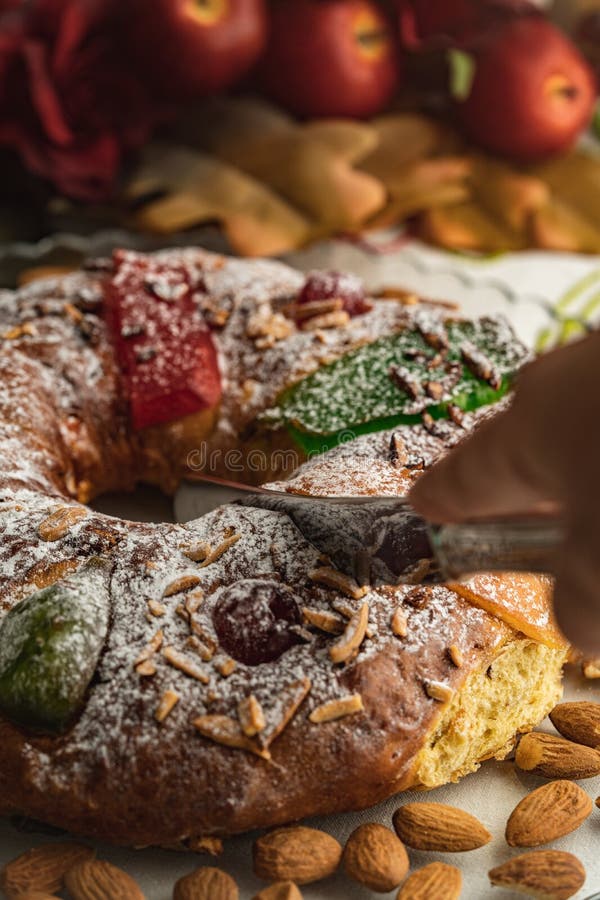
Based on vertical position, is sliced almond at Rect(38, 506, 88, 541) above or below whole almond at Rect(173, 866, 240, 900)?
above

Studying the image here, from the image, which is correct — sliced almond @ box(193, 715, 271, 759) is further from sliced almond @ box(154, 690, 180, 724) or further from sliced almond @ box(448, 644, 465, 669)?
sliced almond @ box(448, 644, 465, 669)

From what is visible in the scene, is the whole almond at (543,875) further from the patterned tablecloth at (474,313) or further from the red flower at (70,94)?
the red flower at (70,94)

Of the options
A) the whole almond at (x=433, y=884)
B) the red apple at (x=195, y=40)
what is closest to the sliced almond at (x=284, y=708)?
the whole almond at (x=433, y=884)

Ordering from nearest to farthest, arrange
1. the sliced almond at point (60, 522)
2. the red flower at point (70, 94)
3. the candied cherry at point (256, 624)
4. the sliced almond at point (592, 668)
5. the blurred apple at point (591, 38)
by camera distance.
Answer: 1. the candied cherry at point (256, 624)
2. the sliced almond at point (60, 522)
3. the sliced almond at point (592, 668)
4. the red flower at point (70, 94)
5. the blurred apple at point (591, 38)

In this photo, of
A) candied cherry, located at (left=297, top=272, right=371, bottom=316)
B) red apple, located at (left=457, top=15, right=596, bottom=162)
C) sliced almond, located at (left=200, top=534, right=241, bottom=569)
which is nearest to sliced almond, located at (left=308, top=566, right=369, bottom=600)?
sliced almond, located at (left=200, top=534, right=241, bottom=569)

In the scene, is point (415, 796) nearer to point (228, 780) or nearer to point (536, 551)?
point (228, 780)

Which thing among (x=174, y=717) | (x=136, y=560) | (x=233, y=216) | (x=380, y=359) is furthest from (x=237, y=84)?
(x=174, y=717)
